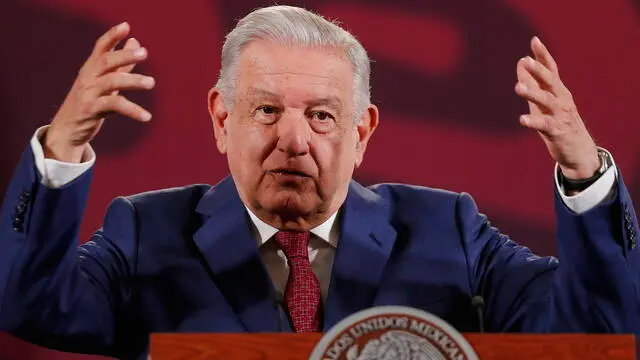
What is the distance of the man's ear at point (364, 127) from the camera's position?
8.70 ft

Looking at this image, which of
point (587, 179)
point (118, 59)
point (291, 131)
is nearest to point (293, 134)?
point (291, 131)

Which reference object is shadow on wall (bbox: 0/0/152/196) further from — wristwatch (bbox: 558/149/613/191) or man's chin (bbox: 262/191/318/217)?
wristwatch (bbox: 558/149/613/191)

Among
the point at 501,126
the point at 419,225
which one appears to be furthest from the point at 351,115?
the point at 501,126

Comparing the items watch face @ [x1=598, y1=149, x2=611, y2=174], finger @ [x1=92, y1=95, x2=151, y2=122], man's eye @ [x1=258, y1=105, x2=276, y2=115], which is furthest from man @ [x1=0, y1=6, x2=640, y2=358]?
finger @ [x1=92, y1=95, x2=151, y2=122]

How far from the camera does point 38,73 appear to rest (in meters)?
3.05

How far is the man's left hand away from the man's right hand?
0.72m

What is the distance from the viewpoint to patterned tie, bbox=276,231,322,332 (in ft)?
7.93

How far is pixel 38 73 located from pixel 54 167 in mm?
1005

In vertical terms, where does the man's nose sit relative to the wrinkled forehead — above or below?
below

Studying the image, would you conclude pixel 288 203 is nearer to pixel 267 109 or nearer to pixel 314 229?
pixel 314 229

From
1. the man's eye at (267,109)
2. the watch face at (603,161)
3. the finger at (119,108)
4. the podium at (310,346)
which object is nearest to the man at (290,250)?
the man's eye at (267,109)

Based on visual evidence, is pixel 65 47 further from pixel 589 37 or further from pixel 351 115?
pixel 589 37

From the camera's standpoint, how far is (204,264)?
2520mm

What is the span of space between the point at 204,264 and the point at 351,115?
1.64ft
